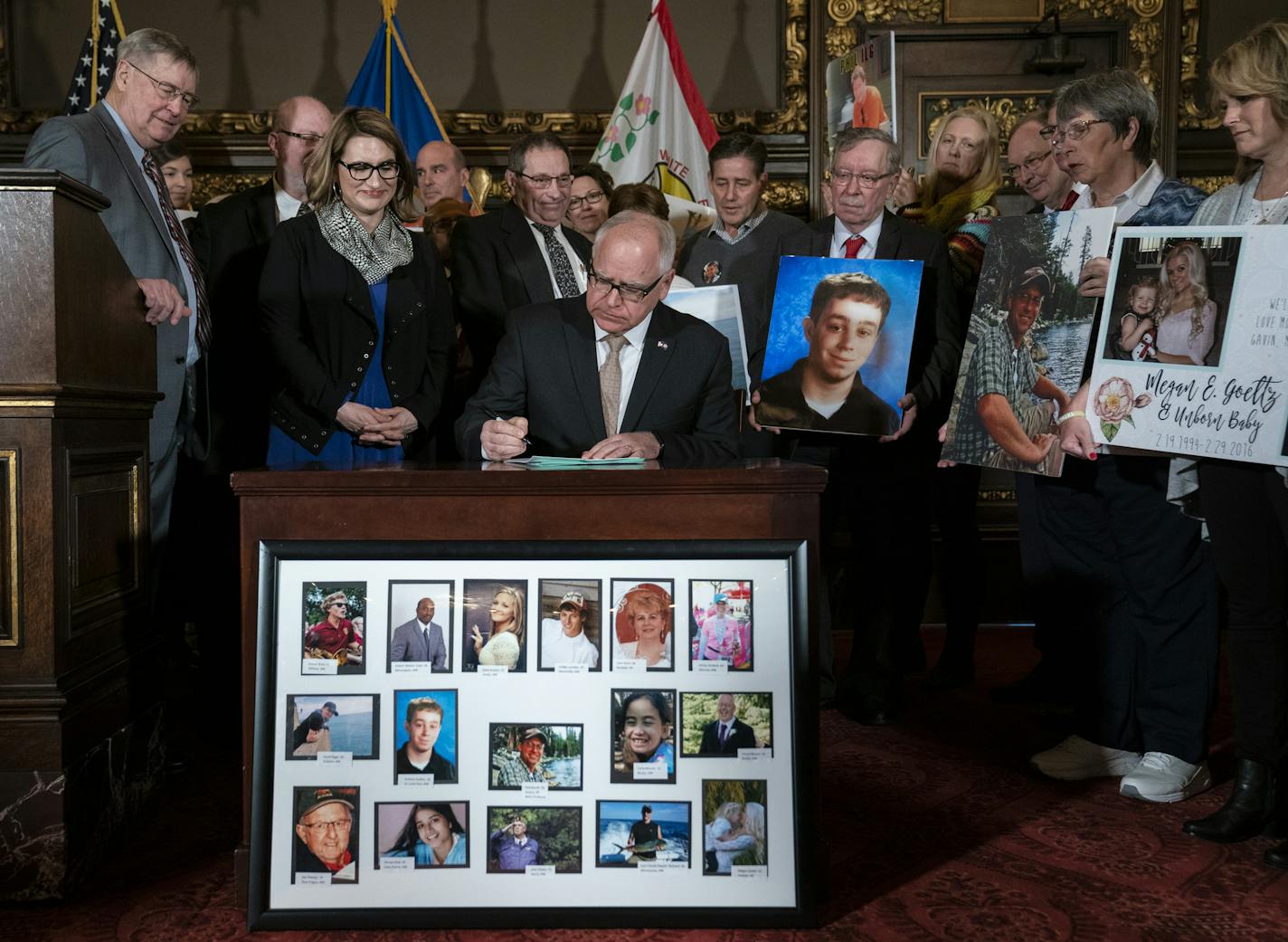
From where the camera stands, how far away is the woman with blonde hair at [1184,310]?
8.09ft

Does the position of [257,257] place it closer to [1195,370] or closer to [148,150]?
[148,150]

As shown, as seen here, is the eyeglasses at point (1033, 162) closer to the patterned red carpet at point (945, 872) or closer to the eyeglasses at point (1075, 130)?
the eyeglasses at point (1075, 130)

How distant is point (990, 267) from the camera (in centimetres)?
306

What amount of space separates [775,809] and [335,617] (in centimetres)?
83

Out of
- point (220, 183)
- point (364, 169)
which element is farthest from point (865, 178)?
point (220, 183)

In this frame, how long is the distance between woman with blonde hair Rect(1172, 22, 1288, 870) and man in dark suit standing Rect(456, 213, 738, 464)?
1.11 metres

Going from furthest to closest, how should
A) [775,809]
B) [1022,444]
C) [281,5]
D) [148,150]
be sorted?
[281,5] → [148,150] → [1022,444] → [775,809]

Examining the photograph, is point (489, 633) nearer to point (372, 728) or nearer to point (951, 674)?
point (372, 728)

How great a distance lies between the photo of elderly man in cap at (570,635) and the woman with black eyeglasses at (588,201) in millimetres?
2566

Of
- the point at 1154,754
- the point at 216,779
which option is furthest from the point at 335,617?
the point at 1154,754

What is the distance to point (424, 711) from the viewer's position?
2.03 metres

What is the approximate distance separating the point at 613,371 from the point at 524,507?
0.84 meters

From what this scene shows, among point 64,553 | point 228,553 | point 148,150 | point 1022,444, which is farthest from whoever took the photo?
point 228,553

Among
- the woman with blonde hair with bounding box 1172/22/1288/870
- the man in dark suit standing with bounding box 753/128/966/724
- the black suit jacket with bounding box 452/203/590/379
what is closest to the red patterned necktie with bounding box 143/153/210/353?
the black suit jacket with bounding box 452/203/590/379
